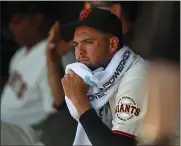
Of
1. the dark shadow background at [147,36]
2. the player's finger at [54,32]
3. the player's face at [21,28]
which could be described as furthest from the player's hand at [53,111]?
the player's face at [21,28]

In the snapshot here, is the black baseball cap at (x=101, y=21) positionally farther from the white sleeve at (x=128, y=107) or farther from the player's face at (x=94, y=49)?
the white sleeve at (x=128, y=107)

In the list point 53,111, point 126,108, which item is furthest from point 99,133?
point 53,111

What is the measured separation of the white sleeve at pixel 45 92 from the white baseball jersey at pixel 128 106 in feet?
1.52

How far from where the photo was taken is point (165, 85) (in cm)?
169

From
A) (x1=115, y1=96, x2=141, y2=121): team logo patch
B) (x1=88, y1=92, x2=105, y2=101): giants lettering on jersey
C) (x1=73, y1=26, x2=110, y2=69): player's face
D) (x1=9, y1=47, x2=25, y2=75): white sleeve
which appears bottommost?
(x1=115, y1=96, x2=141, y2=121): team logo patch

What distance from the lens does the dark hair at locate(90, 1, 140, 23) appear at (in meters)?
1.71

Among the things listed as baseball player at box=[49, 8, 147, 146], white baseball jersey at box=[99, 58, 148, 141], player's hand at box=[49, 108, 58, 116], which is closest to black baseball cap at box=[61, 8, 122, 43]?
baseball player at box=[49, 8, 147, 146]

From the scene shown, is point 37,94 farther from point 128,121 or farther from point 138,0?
point 128,121

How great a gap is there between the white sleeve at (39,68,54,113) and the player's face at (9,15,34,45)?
0.72 feet

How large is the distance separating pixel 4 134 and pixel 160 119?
77 cm

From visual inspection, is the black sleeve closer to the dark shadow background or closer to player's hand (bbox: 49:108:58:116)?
the dark shadow background

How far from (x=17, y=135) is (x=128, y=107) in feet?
2.45

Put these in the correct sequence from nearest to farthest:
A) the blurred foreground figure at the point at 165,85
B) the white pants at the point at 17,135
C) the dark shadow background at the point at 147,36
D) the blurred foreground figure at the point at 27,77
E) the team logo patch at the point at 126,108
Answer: the team logo patch at the point at 126,108, the blurred foreground figure at the point at 165,85, the dark shadow background at the point at 147,36, the white pants at the point at 17,135, the blurred foreground figure at the point at 27,77

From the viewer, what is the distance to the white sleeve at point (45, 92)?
2043 mm
